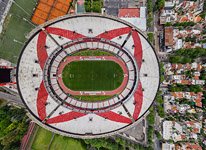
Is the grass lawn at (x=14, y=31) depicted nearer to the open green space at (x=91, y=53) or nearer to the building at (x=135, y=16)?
the open green space at (x=91, y=53)

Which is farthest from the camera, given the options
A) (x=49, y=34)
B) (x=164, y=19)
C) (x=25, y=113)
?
(x=164, y=19)

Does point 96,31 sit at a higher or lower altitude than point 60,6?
lower

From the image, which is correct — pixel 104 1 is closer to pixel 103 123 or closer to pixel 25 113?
pixel 103 123

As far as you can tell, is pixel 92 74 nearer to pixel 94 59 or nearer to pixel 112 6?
pixel 94 59

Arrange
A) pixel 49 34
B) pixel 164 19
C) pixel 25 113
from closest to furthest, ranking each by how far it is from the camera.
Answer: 1. pixel 49 34
2. pixel 25 113
3. pixel 164 19

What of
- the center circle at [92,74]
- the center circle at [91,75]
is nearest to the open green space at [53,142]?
the center circle at [91,75]

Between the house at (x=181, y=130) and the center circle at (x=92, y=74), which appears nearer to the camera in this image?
the center circle at (x=92, y=74)

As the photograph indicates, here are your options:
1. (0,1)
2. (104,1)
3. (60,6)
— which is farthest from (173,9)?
(0,1)
